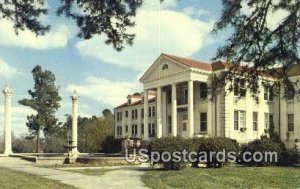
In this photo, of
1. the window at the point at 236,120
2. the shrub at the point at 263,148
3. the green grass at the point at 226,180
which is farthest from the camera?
the window at the point at 236,120

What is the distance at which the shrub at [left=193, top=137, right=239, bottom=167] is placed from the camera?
2606 centimetres

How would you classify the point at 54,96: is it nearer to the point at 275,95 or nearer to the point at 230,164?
the point at 230,164

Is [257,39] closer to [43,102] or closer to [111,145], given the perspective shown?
[111,145]

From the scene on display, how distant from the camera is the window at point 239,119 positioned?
43.9 m

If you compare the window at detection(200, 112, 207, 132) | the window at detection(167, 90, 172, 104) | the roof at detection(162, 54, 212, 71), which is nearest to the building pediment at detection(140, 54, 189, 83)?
the roof at detection(162, 54, 212, 71)

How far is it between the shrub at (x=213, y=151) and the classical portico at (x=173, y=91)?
17.3m

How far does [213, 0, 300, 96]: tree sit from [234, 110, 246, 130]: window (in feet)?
107

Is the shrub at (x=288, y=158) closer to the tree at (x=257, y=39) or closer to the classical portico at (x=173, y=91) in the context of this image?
the classical portico at (x=173, y=91)

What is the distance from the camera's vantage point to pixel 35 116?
64.8 m

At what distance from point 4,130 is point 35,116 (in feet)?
68.3

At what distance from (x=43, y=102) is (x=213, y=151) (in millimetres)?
43393

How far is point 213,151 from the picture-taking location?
2625cm

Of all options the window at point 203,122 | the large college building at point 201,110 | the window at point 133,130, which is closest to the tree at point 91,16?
the large college building at point 201,110

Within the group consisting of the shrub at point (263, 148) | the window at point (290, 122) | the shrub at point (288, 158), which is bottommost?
the shrub at point (288, 158)
